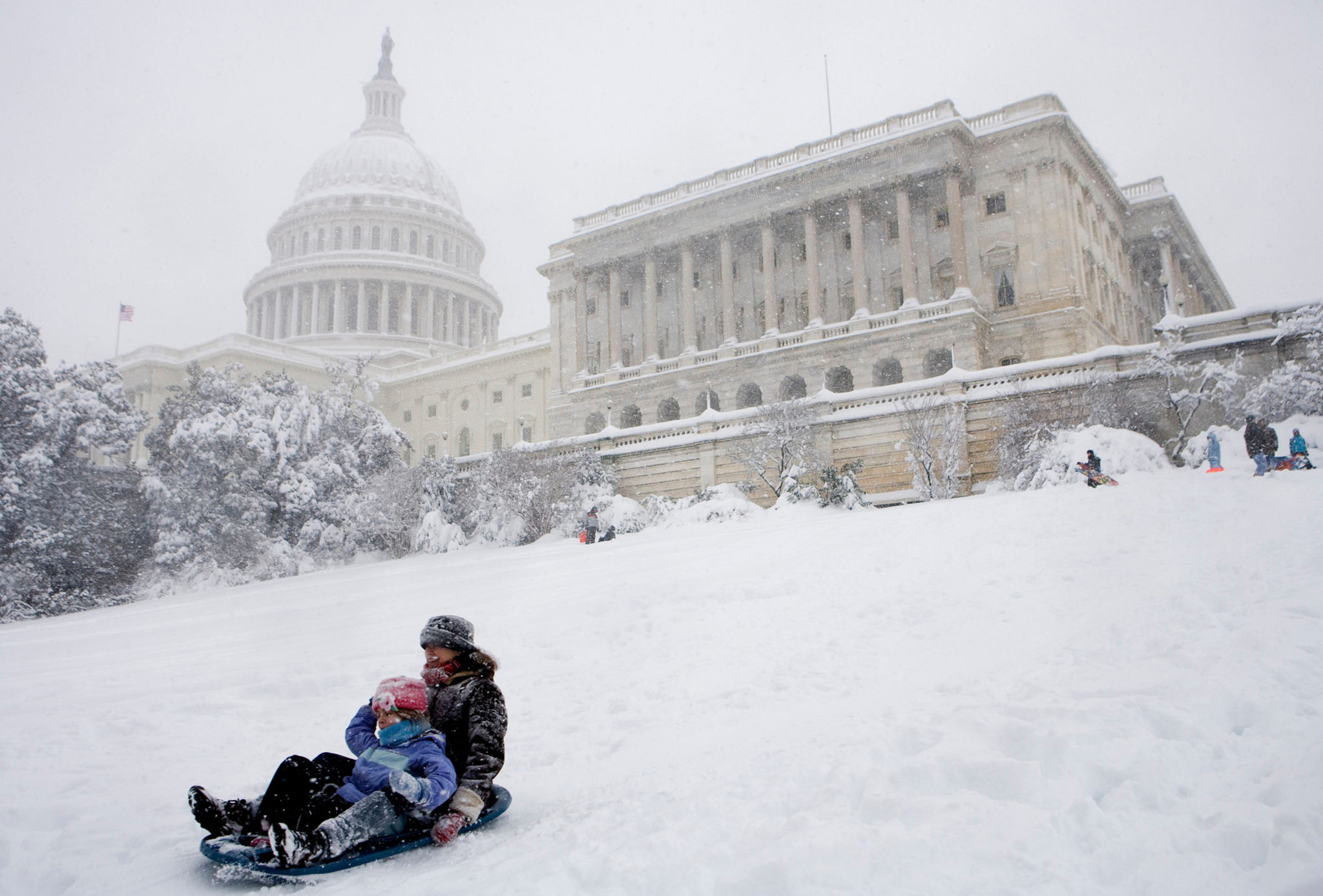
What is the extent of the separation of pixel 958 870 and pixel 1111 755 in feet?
4.09

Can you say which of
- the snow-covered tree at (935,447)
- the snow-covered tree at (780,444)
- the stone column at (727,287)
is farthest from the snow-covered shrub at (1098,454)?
the stone column at (727,287)

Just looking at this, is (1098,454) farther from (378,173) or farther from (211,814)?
(378,173)

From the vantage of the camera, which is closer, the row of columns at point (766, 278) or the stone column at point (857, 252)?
the row of columns at point (766, 278)

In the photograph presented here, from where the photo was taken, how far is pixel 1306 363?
776 inches

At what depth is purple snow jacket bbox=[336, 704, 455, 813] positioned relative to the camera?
12.8 feet

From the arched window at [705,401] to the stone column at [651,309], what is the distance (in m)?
3.82

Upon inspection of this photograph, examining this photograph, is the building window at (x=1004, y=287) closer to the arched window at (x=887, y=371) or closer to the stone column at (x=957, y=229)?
the stone column at (x=957, y=229)

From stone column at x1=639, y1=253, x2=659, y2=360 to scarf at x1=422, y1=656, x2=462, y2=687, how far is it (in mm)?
36688

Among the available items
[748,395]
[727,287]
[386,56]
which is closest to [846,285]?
[727,287]

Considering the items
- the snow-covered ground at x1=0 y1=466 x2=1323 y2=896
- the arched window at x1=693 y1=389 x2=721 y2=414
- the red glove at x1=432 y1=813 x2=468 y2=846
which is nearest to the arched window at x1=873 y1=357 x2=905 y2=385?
the arched window at x1=693 y1=389 x2=721 y2=414

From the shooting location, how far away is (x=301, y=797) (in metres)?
3.87

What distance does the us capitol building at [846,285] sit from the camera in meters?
33.3

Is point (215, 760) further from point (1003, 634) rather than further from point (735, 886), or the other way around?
point (1003, 634)

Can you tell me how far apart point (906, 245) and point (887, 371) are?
527 centimetres
